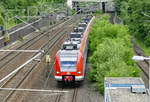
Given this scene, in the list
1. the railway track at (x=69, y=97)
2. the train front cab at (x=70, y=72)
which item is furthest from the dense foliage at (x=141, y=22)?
the railway track at (x=69, y=97)

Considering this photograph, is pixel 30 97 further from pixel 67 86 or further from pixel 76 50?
pixel 76 50

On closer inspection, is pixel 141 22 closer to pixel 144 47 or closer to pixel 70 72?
pixel 144 47

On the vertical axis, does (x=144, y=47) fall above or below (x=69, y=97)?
above

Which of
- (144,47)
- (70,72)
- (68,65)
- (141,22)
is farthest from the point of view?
(141,22)

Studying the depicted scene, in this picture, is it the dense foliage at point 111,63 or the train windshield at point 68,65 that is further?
the train windshield at point 68,65

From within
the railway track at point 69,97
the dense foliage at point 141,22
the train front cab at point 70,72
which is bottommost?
the railway track at point 69,97

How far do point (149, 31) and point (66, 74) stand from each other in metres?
29.9

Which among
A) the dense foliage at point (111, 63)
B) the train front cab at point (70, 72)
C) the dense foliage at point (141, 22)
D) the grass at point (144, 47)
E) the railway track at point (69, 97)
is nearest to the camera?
the dense foliage at point (111, 63)

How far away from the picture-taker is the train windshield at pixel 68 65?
24.9 meters

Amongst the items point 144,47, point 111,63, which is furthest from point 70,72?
point 144,47

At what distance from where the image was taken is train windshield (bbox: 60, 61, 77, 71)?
980 inches

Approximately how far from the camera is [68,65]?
2498 centimetres

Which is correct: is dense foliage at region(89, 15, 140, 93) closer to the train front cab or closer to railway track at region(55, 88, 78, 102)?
the train front cab

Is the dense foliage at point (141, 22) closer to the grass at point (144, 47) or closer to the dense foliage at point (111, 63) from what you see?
the grass at point (144, 47)
